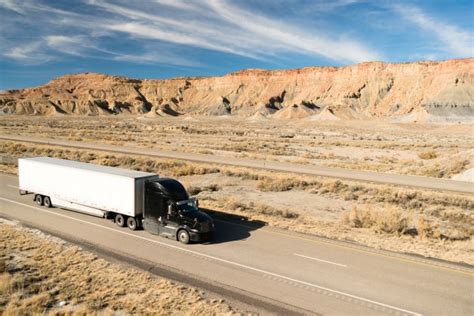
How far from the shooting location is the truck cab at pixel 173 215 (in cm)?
1500

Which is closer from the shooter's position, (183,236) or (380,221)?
(183,236)

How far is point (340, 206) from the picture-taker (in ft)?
74.0

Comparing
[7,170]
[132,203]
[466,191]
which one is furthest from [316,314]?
[7,170]

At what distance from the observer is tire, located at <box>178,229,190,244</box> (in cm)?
1496

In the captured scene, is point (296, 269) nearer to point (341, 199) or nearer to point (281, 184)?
point (341, 199)

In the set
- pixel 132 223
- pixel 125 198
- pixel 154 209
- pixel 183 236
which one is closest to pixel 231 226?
pixel 183 236

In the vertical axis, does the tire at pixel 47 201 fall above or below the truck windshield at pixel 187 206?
below

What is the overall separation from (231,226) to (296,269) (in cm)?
533

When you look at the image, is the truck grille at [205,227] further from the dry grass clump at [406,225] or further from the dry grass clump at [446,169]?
the dry grass clump at [446,169]

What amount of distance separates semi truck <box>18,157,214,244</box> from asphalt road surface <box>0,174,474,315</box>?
0.49m

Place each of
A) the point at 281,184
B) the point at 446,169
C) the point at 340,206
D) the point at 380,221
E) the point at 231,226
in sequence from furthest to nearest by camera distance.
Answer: the point at 446,169, the point at 281,184, the point at 340,206, the point at 380,221, the point at 231,226

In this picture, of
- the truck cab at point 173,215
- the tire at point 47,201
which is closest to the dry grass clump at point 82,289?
the truck cab at point 173,215

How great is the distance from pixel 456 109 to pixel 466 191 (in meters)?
141

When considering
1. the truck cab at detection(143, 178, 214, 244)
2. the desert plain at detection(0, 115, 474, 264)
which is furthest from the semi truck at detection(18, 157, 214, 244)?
the desert plain at detection(0, 115, 474, 264)
